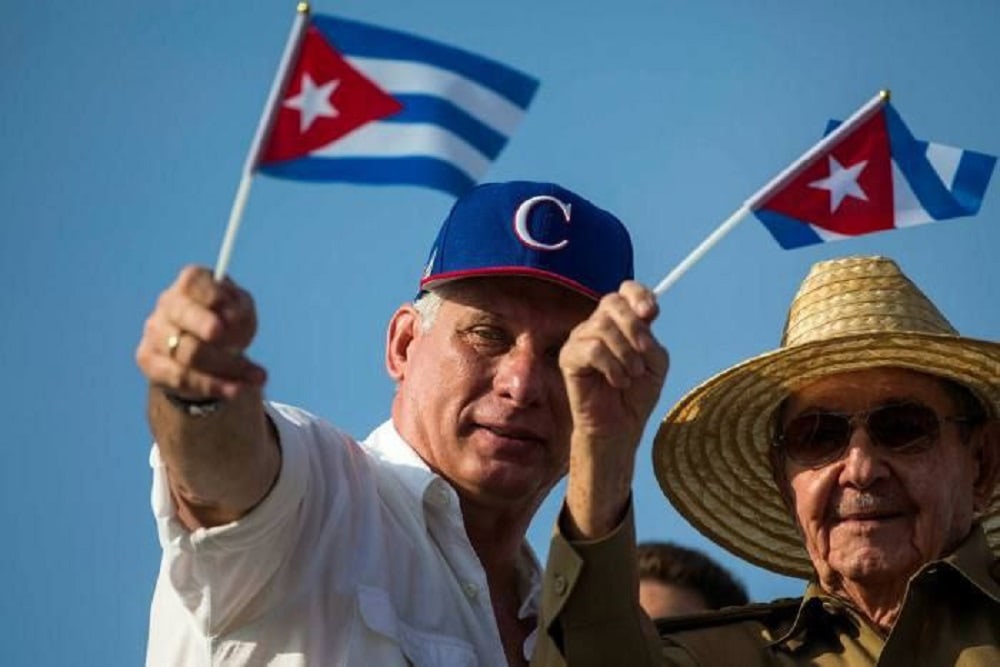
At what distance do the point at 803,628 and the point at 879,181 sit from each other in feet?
4.23

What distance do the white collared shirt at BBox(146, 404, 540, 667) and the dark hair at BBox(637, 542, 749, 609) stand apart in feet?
8.05

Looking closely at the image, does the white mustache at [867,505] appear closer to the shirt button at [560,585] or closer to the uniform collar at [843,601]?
the uniform collar at [843,601]

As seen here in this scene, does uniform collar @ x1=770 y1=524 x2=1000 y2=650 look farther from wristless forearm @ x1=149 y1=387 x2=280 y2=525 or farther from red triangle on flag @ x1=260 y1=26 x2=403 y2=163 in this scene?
red triangle on flag @ x1=260 y1=26 x2=403 y2=163

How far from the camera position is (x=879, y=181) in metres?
6.95

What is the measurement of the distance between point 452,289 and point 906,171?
1.41 meters

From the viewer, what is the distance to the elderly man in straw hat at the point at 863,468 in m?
6.89

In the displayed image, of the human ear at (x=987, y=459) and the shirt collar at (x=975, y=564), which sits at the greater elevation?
the human ear at (x=987, y=459)

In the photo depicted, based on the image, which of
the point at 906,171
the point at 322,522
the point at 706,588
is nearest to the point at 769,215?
the point at 906,171

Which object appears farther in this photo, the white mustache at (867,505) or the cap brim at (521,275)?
the cap brim at (521,275)

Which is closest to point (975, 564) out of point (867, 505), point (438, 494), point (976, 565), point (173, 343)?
point (976, 565)

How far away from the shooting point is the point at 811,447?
718 cm

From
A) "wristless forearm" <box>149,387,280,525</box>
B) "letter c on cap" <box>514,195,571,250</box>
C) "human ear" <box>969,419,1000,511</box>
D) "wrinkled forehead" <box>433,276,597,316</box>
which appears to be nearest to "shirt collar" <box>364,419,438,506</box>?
"wrinkled forehead" <box>433,276,597,316</box>

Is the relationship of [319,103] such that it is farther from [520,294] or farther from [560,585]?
[520,294]

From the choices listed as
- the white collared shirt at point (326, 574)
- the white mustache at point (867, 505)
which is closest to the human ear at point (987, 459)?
the white mustache at point (867, 505)
